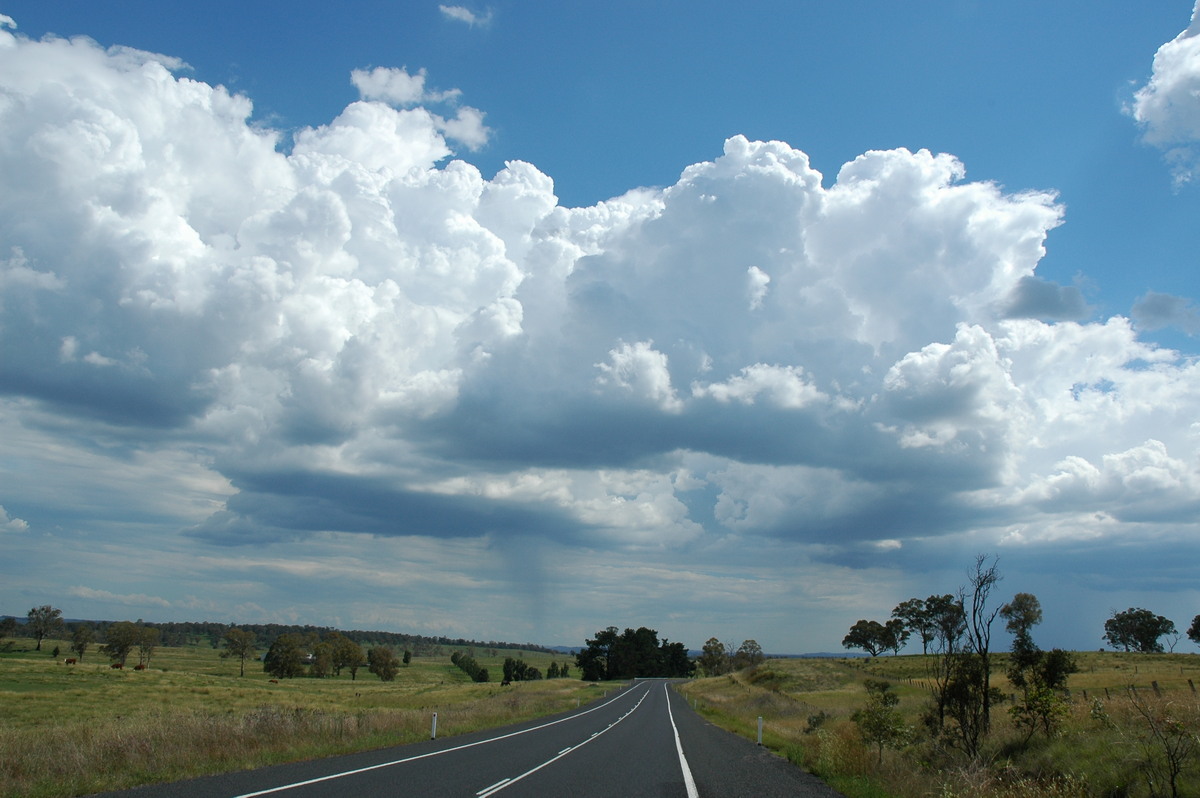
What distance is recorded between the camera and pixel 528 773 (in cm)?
1568

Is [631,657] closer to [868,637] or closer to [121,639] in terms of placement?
[868,637]

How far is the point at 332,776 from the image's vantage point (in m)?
14.0

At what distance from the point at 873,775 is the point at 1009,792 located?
510 centimetres

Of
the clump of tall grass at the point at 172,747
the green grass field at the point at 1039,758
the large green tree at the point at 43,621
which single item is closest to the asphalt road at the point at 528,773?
the clump of tall grass at the point at 172,747

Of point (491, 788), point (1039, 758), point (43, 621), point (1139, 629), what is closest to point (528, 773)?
point (491, 788)

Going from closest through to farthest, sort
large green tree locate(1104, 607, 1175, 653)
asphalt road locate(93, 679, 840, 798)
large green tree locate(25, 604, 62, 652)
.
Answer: asphalt road locate(93, 679, 840, 798) → large green tree locate(1104, 607, 1175, 653) → large green tree locate(25, 604, 62, 652)

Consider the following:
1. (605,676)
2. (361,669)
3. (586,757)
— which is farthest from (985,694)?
(361,669)

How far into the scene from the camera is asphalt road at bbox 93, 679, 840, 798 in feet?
41.1

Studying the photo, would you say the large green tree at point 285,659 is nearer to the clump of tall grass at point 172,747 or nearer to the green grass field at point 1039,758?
the clump of tall grass at point 172,747

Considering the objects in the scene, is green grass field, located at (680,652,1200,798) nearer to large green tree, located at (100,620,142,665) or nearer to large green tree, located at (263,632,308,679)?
large green tree, located at (263,632,308,679)

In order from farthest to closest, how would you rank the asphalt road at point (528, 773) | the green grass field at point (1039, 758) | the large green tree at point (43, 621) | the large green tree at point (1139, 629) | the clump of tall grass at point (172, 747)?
the large green tree at point (43, 621) < the large green tree at point (1139, 629) < the green grass field at point (1039, 758) < the asphalt road at point (528, 773) < the clump of tall grass at point (172, 747)

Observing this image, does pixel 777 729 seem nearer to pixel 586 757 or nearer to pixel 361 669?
pixel 586 757

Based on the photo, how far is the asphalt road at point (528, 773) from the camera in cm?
1252

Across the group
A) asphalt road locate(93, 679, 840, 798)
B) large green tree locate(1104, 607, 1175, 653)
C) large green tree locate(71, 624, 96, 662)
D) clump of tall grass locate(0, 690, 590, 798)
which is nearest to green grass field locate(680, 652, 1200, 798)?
asphalt road locate(93, 679, 840, 798)
